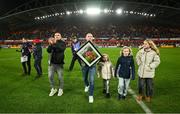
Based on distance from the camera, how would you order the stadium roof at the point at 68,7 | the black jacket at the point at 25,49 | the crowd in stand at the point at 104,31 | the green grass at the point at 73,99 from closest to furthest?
the green grass at the point at 73,99 → the black jacket at the point at 25,49 → the stadium roof at the point at 68,7 → the crowd in stand at the point at 104,31

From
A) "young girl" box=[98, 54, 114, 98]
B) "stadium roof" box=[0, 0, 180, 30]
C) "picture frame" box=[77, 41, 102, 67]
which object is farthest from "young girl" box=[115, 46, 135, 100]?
"stadium roof" box=[0, 0, 180, 30]

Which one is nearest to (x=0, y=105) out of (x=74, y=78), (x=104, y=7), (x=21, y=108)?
(x=21, y=108)

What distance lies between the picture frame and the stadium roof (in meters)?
43.5

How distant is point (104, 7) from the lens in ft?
196

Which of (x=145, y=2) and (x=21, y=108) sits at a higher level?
(x=145, y=2)

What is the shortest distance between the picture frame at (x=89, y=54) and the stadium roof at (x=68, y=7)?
4348cm

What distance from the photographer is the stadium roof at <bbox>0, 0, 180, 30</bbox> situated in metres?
53.4

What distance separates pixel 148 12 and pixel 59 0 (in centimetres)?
2063

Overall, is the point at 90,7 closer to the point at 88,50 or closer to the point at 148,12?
the point at 148,12

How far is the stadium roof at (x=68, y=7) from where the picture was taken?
53.4 m

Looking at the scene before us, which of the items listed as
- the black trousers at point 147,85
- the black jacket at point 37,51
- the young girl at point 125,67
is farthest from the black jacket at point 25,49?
the black trousers at point 147,85

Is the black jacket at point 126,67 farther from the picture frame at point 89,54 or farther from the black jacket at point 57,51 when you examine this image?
the black jacket at point 57,51

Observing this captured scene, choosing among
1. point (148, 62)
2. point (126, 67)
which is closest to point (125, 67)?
point (126, 67)

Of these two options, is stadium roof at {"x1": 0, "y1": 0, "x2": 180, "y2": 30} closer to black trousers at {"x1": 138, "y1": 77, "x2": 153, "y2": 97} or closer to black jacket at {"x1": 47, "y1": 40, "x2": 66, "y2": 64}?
black jacket at {"x1": 47, "y1": 40, "x2": 66, "y2": 64}
